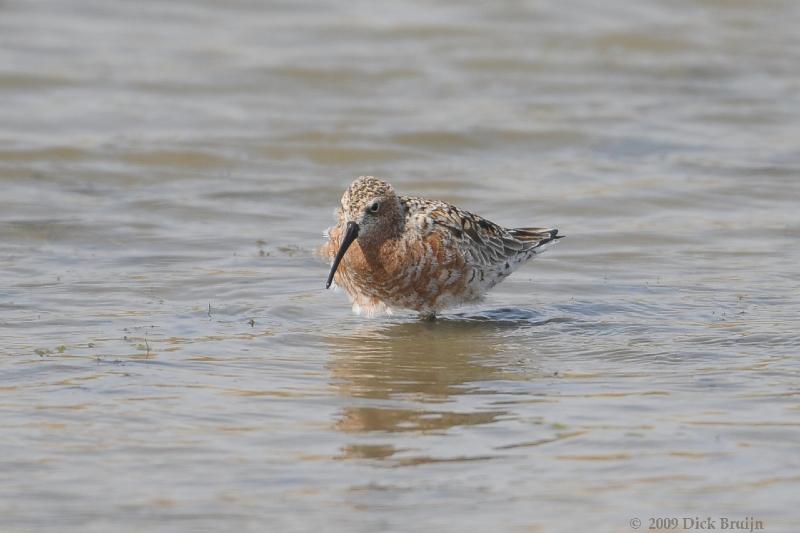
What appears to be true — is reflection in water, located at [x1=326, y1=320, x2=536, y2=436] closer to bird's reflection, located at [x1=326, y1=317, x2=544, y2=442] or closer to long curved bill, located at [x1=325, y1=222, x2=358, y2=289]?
bird's reflection, located at [x1=326, y1=317, x2=544, y2=442]

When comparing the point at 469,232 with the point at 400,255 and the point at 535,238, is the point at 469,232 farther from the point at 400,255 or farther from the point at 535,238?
the point at 535,238

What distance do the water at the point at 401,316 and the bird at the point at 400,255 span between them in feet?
0.84

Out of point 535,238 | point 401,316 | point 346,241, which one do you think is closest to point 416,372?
point 346,241

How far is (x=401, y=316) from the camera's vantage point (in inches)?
411

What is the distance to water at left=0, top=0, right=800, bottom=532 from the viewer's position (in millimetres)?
6320

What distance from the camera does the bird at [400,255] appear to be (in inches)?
378

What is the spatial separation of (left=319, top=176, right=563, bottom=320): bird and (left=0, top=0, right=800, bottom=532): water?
26cm

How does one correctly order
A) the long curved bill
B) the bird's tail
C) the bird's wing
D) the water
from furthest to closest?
the bird's tail → the bird's wing → the long curved bill → the water

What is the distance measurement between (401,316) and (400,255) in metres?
0.83


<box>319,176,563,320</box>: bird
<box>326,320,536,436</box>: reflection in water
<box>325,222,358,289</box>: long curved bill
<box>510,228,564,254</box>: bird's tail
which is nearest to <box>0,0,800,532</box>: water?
<box>326,320,536,436</box>: reflection in water

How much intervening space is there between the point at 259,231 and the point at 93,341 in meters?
4.03

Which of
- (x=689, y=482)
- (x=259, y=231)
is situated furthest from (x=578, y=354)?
(x=259, y=231)

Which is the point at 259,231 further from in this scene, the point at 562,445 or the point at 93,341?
the point at 562,445

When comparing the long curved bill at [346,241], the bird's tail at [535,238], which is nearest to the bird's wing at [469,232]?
the bird's tail at [535,238]
